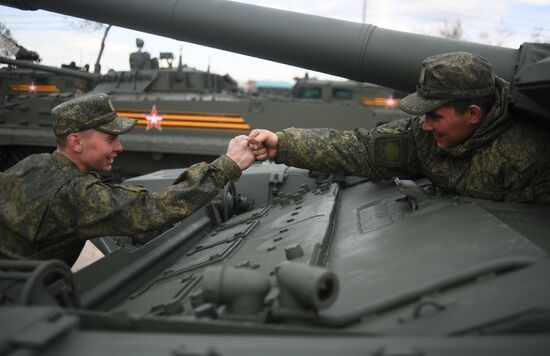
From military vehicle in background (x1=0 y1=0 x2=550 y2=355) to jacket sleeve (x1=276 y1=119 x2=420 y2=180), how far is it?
0.69 feet

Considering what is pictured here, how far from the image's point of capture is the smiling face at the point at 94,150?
9.16 ft

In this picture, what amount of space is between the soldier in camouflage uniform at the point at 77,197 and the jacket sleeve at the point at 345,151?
592mm

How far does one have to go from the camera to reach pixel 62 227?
2.60 m

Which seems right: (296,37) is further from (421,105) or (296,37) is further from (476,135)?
(476,135)

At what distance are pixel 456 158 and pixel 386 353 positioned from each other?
1710 millimetres

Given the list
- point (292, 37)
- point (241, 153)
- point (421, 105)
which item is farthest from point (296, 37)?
point (421, 105)

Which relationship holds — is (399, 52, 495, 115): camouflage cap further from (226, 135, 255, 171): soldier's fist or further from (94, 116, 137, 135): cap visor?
(94, 116, 137, 135): cap visor

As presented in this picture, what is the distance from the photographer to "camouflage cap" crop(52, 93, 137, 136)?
274 centimetres

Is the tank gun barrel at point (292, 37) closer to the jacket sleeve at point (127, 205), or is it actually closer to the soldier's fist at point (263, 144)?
the soldier's fist at point (263, 144)

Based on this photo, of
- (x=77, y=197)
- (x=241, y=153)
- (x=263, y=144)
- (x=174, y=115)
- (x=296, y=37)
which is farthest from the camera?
(x=174, y=115)

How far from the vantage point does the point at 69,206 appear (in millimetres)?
2586

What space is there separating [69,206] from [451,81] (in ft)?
6.18

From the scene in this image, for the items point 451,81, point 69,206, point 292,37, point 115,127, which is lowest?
point 69,206

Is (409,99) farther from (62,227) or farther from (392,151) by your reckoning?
(62,227)
